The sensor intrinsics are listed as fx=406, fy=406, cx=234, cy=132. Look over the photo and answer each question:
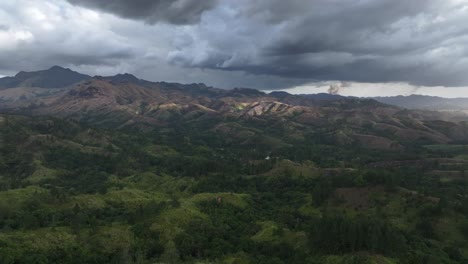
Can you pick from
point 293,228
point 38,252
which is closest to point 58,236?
point 38,252

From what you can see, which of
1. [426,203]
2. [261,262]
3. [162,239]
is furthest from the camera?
[426,203]

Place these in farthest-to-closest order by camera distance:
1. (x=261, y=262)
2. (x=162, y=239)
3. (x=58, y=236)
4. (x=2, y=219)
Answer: (x=2, y=219)
(x=162, y=239)
(x=58, y=236)
(x=261, y=262)

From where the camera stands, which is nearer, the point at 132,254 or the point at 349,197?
the point at 132,254

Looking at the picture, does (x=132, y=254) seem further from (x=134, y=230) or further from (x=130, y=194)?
(x=130, y=194)

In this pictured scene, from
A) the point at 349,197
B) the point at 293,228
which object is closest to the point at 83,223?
the point at 293,228

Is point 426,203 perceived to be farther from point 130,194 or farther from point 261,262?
point 130,194

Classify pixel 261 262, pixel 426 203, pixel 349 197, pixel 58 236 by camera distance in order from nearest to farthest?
pixel 261 262, pixel 58 236, pixel 426 203, pixel 349 197

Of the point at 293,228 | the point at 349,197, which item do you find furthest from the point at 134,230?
the point at 349,197

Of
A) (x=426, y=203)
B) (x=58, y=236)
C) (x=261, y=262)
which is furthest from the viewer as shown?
(x=426, y=203)
